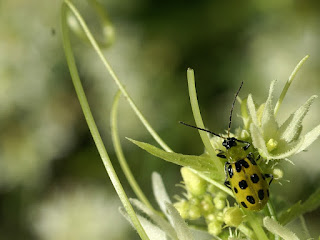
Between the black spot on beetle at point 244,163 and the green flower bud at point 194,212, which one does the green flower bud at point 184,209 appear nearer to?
the green flower bud at point 194,212

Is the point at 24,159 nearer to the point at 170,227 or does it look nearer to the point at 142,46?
the point at 142,46

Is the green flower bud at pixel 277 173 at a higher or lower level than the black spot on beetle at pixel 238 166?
lower

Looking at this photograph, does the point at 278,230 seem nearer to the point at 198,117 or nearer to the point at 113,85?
the point at 198,117

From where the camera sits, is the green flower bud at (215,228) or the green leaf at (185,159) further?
the green flower bud at (215,228)

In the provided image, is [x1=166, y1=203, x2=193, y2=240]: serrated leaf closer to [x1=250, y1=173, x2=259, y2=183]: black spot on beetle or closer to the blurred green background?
[x1=250, y1=173, x2=259, y2=183]: black spot on beetle

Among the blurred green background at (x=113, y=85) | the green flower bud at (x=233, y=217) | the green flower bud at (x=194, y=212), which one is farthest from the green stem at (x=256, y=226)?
the blurred green background at (x=113, y=85)

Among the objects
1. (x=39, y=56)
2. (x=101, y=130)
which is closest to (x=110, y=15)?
(x=39, y=56)
